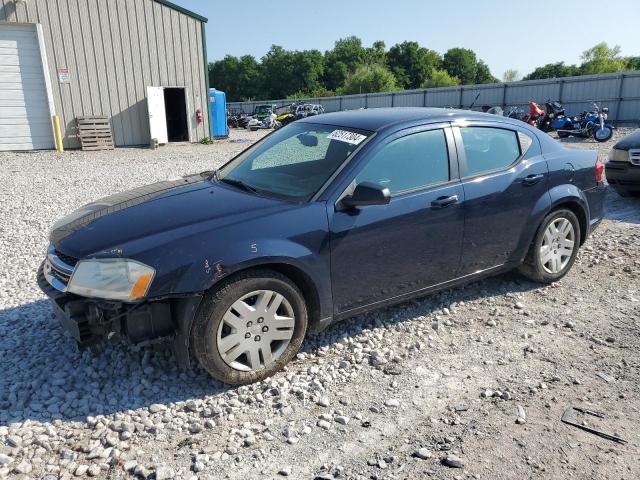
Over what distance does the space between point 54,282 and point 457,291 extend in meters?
3.39

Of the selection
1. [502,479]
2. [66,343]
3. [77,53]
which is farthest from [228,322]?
[77,53]

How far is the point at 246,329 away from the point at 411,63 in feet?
339

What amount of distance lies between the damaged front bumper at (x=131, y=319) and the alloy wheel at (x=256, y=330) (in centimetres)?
23

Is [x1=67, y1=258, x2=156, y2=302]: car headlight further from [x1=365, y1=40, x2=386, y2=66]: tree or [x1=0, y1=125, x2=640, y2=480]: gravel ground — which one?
[x1=365, y1=40, x2=386, y2=66]: tree

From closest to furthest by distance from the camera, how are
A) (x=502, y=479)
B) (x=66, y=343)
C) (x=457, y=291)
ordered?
(x=502, y=479), (x=66, y=343), (x=457, y=291)

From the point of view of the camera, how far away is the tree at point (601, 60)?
263ft

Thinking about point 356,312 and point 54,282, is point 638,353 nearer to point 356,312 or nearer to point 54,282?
point 356,312

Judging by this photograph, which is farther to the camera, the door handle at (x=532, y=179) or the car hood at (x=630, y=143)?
the car hood at (x=630, y=143)

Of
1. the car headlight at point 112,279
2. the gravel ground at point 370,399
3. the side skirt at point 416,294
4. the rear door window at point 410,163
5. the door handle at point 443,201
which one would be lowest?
the gravel ground at point 370,399

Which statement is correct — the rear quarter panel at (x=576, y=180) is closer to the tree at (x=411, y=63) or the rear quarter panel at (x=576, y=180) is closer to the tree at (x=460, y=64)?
the tree at (x=411, y=63)

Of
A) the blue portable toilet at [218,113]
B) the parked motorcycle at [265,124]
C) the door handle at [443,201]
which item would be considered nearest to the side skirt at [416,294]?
the door handle at [443,201]

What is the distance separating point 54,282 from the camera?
320 centimetres

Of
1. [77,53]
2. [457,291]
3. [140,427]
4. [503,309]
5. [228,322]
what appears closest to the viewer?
[140,427]

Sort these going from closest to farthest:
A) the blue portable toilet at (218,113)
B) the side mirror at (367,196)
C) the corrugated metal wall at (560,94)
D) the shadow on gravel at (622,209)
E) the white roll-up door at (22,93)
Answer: the side mirror at (367,196)
the shadow on gravel at (622,209)
the white roll-up door at (22,93)
the blue portable toilet at (218,113)
the corrugated metal wall at (560,94)
